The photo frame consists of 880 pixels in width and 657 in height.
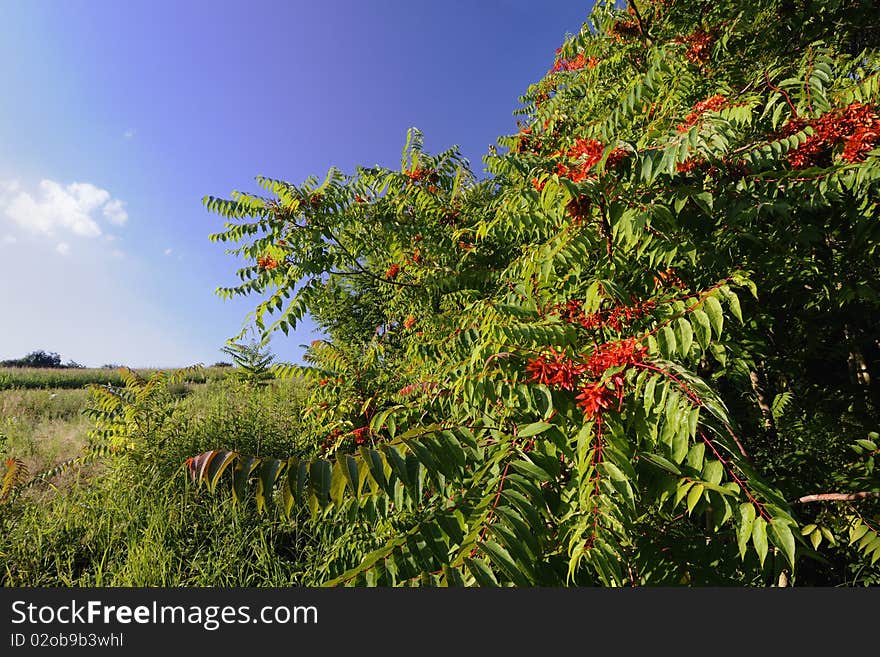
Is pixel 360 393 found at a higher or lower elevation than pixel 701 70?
lower

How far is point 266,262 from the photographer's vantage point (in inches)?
166

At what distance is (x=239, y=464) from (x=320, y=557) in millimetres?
3042

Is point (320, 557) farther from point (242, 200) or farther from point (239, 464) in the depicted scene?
point (242, 200)

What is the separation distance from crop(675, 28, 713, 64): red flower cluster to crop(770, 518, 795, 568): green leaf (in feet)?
14.0

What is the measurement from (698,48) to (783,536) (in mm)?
4412

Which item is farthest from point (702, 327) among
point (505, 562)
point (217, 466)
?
point (217, 466)

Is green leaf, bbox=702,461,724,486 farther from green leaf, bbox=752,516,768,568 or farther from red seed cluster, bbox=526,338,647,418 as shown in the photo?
red seed cluster, bbox=526,338,647,418

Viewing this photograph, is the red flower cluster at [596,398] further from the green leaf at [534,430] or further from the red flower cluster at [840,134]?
the red flower cluster at [840,134]

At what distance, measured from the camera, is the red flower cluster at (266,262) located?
164 inches

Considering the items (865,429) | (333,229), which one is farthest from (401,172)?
→ (865,429)

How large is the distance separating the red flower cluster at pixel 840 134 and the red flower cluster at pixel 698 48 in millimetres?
1938

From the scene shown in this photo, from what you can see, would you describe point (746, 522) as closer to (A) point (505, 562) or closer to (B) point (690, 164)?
(A) point (505, 562)

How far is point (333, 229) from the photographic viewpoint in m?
4.26

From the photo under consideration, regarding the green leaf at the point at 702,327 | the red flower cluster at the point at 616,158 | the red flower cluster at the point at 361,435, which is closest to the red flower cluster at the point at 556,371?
the green leaf at the point at 702,327
